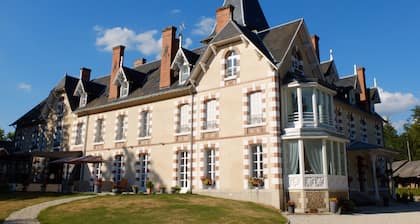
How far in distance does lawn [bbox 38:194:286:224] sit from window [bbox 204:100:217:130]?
4.04 m

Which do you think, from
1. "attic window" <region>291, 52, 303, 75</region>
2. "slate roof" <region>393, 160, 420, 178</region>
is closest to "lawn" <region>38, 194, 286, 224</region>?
"attic window" <region>291, 52, 303, 75</region>

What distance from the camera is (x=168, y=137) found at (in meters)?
20.8

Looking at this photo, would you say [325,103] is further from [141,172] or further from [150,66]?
[150,66]

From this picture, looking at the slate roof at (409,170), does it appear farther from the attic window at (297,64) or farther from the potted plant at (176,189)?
the potted plant at (176,189)

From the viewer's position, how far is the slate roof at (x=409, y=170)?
123ft

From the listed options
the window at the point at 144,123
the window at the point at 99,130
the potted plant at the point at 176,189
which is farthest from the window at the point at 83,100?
the potted plant at the point at 176,189

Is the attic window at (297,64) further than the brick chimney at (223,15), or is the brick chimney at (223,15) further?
the brick chimney at (223,15)

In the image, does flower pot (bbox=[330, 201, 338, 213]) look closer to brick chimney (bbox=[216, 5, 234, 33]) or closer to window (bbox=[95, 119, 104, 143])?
brick chimney (bbox=[216, 5, 234, 33])

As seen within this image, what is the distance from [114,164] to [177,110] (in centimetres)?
581

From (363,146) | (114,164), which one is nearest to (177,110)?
(114,164)

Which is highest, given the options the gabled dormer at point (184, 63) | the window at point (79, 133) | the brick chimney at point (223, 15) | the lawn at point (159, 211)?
the brick chimney at point (223, 15)

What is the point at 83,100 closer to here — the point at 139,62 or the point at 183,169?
the point at 139,62

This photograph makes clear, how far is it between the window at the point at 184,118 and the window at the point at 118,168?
4950 millimetres

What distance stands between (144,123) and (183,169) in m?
4.42
